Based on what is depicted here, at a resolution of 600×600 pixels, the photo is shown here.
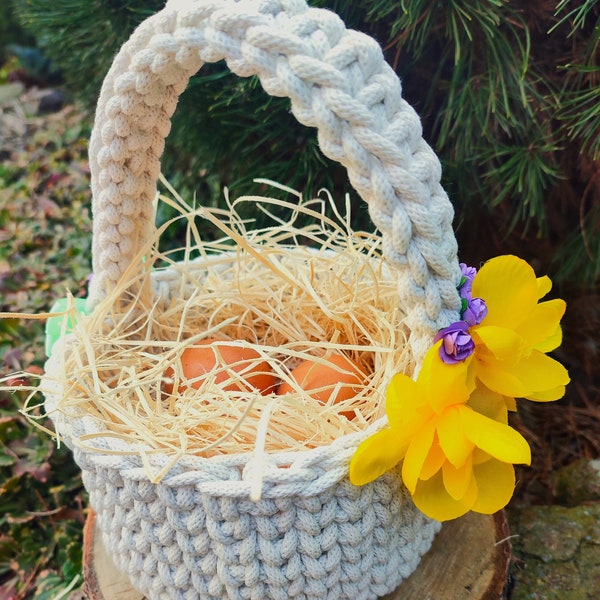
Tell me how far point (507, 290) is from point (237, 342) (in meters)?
0.38

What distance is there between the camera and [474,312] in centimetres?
70

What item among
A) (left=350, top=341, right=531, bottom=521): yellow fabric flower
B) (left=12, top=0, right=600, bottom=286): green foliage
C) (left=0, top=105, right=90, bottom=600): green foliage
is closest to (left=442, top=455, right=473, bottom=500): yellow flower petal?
(left=350, top=341, right=531, bottom=521): yellow fabric flower

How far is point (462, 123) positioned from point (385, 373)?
1.80 feet

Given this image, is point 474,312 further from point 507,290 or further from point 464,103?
point 464,103

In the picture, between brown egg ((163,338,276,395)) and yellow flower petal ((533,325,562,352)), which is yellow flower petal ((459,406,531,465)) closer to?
yellow flower petal ((533,325,562,352))

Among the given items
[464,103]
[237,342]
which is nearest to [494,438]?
[237,342]

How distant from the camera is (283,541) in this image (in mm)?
720

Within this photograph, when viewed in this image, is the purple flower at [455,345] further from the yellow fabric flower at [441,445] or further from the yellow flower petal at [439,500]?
the yellow flower petal at [439,500]

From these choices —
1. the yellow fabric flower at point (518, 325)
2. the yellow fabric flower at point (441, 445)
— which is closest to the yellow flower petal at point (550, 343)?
the yellow fabric flower at point (518, 325)

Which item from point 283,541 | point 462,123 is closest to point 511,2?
point 462,123

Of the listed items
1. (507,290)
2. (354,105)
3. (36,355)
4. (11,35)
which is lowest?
(36,355)

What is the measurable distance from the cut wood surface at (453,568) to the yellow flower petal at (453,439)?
302 millimetres

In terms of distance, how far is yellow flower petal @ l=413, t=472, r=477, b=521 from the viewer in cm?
71

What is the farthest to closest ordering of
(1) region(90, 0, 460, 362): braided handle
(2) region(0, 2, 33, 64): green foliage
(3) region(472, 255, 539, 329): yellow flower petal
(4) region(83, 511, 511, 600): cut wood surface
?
(2) region(0, 2, 33, 64): green foliage → (4) region(83, 511, 511, 600): cut wood surface → (3) region(472, 255, 539, 329): yellow flower petal → (1) region(90, 0, 460, 362): braided handle
